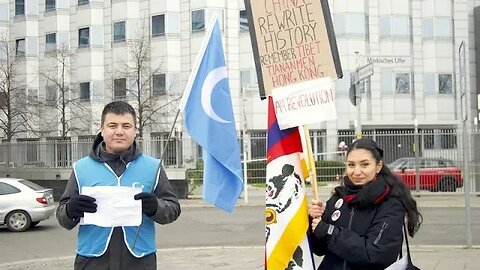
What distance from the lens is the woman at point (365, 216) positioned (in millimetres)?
3621

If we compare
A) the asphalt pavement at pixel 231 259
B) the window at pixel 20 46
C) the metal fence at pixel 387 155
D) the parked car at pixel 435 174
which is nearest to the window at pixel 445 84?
the metal fence at pixel 387 155

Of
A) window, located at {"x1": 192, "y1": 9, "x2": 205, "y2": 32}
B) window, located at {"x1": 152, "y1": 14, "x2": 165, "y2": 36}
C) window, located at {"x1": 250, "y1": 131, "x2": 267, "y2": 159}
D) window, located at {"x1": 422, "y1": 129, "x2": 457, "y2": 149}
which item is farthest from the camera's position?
window, located at {"x1": 152, "y1": 14, "x2": 165, "y2": 36}

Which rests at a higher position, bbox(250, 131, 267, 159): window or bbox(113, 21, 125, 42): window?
bbox(113, 21, 125, 42): window

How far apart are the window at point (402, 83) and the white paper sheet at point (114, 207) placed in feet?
143

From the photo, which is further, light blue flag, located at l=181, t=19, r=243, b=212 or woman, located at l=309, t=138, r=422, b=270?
light blue flag, located at l=181, t=19, r=243, b=212

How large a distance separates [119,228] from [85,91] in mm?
46092

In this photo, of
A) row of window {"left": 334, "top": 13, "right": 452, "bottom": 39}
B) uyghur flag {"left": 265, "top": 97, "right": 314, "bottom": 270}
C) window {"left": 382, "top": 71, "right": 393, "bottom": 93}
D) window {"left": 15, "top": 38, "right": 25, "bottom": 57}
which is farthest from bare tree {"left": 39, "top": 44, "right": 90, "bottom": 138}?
uyghur flag {"left": 265, "top": 97, "right": 314, "bottom": 270}

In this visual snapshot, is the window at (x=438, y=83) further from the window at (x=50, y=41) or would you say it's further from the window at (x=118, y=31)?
the window at (x=50, y=41)

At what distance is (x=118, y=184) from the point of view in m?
3.95

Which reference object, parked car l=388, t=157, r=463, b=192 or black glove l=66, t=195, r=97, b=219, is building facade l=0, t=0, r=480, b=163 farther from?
black glove l=66, t=195, r=97, b=219

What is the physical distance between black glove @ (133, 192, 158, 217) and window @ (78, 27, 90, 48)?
46571mm

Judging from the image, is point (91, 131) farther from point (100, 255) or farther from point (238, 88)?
point (100, 255)

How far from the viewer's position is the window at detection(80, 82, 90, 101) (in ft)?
158

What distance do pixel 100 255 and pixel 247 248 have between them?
28.3 ft
